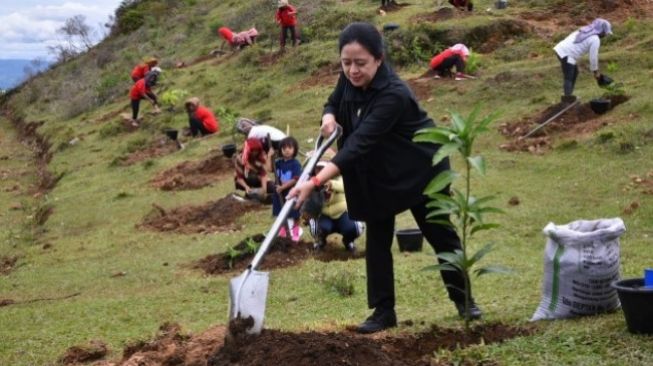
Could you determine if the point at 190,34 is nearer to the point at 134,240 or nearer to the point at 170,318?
the point at 134,240

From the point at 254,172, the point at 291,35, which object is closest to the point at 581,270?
the point at 254,172

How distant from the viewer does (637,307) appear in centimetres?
401

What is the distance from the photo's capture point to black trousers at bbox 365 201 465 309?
190 inches

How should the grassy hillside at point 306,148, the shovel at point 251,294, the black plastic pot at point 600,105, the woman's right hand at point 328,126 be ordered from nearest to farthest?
1. the shovel at point 251,294
2. the woman's right hand at point 328,126
3. the grassy hillside at point 306,148
4. the black plastic pot at point 600,105

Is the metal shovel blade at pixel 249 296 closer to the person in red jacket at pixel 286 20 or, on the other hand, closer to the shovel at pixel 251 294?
the shovel at pixel 251 294

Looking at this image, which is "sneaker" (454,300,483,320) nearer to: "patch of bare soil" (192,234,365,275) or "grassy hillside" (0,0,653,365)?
"grassy hillside" (0,0,653,365)

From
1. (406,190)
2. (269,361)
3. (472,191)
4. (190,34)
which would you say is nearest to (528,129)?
(472,191)

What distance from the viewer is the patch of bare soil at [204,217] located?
1200 centimetres

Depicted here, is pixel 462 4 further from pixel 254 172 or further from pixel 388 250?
pixel 388 250

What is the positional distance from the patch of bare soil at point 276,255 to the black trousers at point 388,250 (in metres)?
3.93

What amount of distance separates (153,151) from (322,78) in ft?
15.2

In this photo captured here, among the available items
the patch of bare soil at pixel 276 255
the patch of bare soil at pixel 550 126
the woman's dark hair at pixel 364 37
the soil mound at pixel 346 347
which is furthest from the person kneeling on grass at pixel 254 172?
the soil mound at pixel 346 347

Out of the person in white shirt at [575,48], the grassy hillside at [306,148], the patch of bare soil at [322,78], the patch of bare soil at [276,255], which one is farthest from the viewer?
the patch of bare soil at [322,78]

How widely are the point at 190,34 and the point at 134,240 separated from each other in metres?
25.7
